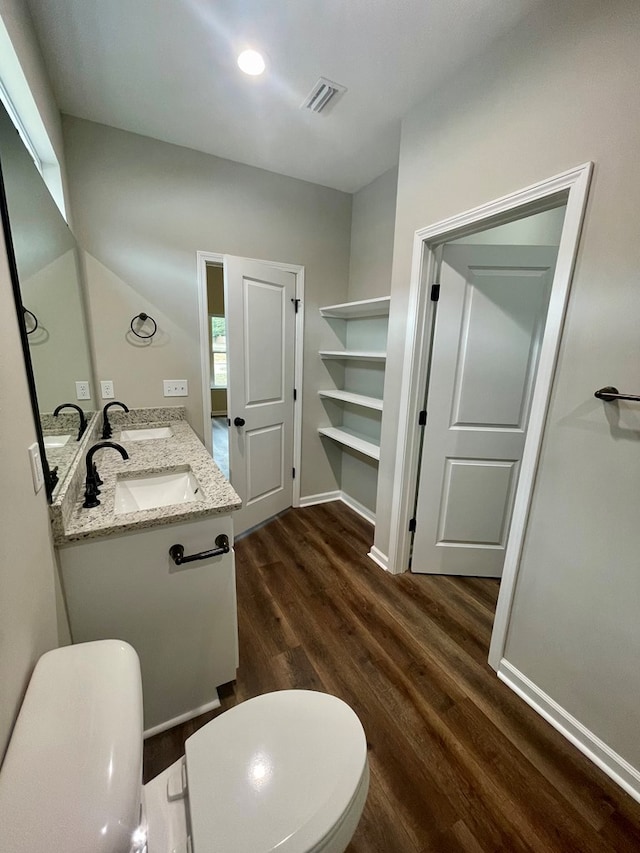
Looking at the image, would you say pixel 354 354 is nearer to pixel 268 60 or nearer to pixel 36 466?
pixel 268 60

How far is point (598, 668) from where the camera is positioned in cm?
124

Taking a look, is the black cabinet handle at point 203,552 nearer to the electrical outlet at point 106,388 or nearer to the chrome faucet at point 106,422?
the chrome faucet at point 106,422

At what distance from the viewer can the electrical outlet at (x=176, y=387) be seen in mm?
2398

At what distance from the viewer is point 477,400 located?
1.99 m

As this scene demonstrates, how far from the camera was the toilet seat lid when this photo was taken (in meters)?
0.69

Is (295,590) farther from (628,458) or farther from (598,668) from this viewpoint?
(628,458)

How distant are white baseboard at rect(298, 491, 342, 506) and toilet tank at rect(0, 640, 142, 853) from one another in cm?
240

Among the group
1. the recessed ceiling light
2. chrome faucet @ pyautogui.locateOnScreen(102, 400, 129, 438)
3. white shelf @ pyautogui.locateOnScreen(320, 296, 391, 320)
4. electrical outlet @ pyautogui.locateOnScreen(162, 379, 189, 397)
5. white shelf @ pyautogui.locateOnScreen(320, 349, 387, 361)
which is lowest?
chrome faucet @ pyautogui.locateOnScreen(102, 400, 129, 438)

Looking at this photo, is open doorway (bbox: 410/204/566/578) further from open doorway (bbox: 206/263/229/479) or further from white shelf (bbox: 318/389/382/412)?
open doorway (bbox: 206/263/229/479)

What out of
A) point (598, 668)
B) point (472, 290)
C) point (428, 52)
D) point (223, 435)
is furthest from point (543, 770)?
point (223, 435)

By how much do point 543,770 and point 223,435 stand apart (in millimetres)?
5331

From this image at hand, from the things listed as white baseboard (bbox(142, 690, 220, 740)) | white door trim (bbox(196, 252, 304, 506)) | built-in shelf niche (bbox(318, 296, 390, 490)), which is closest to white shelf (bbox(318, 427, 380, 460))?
built-in shelf niche (bbox(318, 296, 390, 490))

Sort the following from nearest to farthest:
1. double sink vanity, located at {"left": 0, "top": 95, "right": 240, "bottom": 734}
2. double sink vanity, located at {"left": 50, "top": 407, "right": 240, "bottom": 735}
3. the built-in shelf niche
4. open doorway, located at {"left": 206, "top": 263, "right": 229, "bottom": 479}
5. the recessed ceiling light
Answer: double sink vanity, located at {"left": 0, "top": 95, "right": 240, "bottom": 734} → double sink vanity, located at {"left": 50, "top": 407, "right": 240, "bottom": 735} → the recessed ceiling light → the built-in shelf niche → open doorway, located at {"left": 206, "top": 263, "right": 229, "bottom": 479}

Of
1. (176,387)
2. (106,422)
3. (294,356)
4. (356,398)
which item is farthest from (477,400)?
(106,422)
